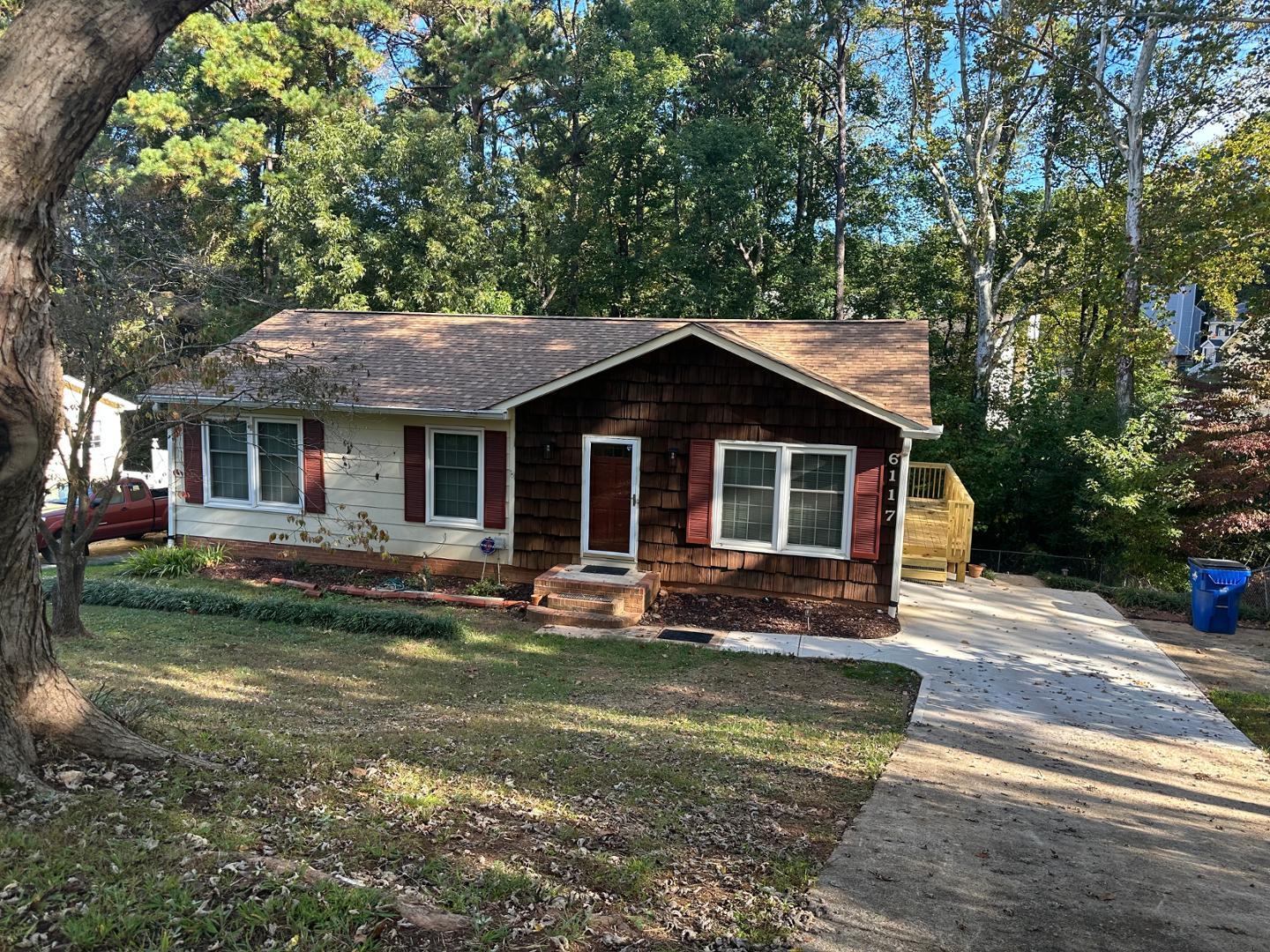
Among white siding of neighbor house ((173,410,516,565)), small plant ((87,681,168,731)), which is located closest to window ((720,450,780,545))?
white siding of neighbor house ((173,410,516,565))

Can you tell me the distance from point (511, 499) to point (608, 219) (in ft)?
51.2

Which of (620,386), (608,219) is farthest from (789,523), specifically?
(608,219)

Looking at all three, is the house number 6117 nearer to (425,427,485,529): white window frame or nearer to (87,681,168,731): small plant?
(425,427,485,529): white window frame

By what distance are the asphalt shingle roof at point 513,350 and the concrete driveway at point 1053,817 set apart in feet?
12.7

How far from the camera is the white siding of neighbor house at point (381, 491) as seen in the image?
1312cm

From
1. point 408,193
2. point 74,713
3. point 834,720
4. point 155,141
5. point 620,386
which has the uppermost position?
point 155,141

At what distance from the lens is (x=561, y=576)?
37.7 ft

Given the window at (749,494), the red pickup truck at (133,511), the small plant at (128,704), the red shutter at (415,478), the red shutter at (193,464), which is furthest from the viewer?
the red pickup truck at (133,511)

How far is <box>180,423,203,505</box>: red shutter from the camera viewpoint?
14.4m

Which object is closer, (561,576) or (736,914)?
(736,914)

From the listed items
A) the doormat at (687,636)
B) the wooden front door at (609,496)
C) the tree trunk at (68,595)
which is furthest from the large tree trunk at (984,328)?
the tree trunk at (68,595)

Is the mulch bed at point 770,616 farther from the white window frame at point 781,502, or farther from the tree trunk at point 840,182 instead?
the tree trunk at point 840,182

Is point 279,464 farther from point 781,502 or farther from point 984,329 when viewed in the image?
point 984,329

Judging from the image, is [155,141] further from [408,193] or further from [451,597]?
[451,597]
